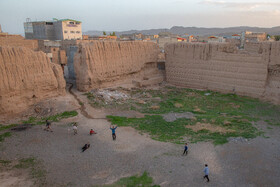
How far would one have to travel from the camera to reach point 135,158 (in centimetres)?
951

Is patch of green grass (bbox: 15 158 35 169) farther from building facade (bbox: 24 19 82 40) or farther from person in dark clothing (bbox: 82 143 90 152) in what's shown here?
building facade (bbox: 24 19 82 40)

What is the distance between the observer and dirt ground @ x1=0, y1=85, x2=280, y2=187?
8.16 m

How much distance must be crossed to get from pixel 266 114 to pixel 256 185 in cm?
842

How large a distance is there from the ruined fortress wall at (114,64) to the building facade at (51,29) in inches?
811

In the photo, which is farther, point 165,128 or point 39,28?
point 39,28

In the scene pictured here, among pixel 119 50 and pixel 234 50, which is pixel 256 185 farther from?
pixel 119 50

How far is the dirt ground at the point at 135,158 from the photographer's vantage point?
321 inches

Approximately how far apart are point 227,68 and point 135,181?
1468 centimetres

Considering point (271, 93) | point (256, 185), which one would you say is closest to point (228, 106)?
point (271, 93)

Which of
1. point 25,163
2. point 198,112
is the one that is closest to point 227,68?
point 198,112

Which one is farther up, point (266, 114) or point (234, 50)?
point (234, 50)

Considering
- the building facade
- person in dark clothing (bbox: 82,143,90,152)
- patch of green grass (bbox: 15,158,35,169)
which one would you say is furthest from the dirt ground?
the building facade

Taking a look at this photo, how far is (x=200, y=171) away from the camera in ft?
28.2

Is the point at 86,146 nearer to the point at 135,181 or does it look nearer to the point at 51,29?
the point at 135,181
